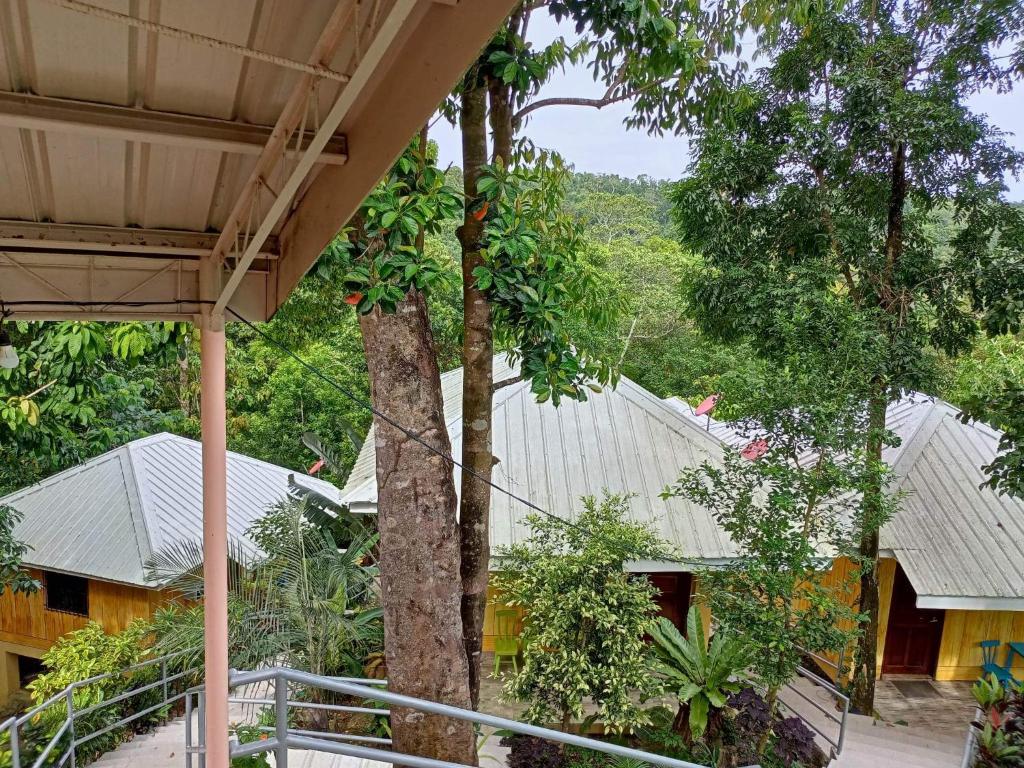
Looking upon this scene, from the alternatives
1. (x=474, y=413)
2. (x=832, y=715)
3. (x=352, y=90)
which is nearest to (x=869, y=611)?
(x=832, y=715)

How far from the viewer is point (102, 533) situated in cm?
1127

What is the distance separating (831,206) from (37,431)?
9.45 metres

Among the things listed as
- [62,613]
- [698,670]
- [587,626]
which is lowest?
[62,613]

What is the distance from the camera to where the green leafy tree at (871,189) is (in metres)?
7.89

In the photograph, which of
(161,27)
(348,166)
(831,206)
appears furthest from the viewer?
(831,206)

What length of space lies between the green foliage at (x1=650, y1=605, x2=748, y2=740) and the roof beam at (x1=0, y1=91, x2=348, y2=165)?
→ 630 centimetres

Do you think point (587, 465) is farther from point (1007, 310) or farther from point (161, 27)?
point (161, 27)

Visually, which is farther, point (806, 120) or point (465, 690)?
point (806, 120)

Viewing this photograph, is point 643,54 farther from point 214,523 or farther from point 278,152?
point 214,523

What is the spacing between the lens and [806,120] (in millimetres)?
8227

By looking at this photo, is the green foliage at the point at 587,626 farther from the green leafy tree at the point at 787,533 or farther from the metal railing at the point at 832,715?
the metal railing at the point at 832,715

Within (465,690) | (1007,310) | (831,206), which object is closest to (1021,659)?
(1007,310)

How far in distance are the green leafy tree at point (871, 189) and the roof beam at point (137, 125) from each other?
5.79m

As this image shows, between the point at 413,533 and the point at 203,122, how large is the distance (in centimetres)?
318
